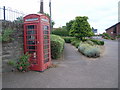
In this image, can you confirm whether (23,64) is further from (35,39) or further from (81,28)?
(81,28)

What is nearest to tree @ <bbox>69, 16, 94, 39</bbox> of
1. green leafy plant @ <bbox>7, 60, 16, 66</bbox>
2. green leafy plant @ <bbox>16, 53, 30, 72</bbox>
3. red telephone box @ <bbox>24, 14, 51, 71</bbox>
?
red telephone box @ <bbox>24, 14, 51, 71</bbox>

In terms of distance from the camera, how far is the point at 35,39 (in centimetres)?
477

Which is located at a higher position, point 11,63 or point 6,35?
point 6,35

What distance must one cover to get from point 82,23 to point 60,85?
14328 millimetres

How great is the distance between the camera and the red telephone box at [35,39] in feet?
15.3

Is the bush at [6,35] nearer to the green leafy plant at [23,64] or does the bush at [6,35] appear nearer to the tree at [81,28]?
the green leafy plant at [23,64]

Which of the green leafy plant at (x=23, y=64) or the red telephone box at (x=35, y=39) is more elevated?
the red telephone box at (x=35, y=39)

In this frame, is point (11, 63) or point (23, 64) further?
point (23, 64)

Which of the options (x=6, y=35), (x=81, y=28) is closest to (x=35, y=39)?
(x=6, y=35)

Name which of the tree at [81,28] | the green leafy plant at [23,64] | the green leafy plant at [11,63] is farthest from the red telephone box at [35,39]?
the tree at [81,28]

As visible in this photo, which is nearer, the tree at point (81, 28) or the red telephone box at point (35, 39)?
the red telephone box at point (35, 39)

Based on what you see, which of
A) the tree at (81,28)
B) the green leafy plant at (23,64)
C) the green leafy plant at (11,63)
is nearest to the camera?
the green leafy plant at (11,63)

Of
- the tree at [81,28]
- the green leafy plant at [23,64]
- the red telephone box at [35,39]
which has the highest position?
the tree at [81,28]

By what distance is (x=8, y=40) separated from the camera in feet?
14.4
